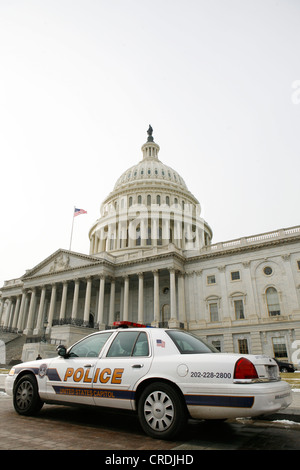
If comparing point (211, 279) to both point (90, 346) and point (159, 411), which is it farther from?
point (159, 411)

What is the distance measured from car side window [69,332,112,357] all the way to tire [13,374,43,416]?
46.3 inches

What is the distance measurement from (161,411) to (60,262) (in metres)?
45.3

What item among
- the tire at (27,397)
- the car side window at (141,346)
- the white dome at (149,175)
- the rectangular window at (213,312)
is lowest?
the tire at (27,397)

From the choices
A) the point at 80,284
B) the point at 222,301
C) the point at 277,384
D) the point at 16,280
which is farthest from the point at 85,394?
the point at 16,280

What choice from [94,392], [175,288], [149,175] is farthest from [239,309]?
[149,175]

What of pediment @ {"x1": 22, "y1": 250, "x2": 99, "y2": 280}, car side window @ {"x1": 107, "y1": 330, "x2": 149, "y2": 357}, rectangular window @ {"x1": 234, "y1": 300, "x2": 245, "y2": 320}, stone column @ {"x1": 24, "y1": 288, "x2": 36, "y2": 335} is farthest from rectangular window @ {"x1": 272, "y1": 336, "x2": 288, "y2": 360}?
stone column @ {"x1": 24, "y1": 288, "x2": 36, "y2": 335}

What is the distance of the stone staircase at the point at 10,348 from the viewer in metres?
36.7

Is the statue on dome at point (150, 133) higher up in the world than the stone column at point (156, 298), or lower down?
higher up

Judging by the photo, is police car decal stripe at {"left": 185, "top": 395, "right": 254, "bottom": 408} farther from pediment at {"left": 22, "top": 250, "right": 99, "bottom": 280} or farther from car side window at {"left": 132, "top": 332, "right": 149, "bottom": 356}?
pediment at {"left": 22, "top": 250, "right": 99, "bottom": 280}

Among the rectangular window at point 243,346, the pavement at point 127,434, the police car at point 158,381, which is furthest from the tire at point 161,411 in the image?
the rectangular window at point 243,346

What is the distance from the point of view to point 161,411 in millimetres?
4902

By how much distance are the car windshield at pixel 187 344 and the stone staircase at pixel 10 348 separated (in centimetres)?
3567

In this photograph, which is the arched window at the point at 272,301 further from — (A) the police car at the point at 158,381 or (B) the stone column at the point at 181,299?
(A) the police car at the point at 158,381
